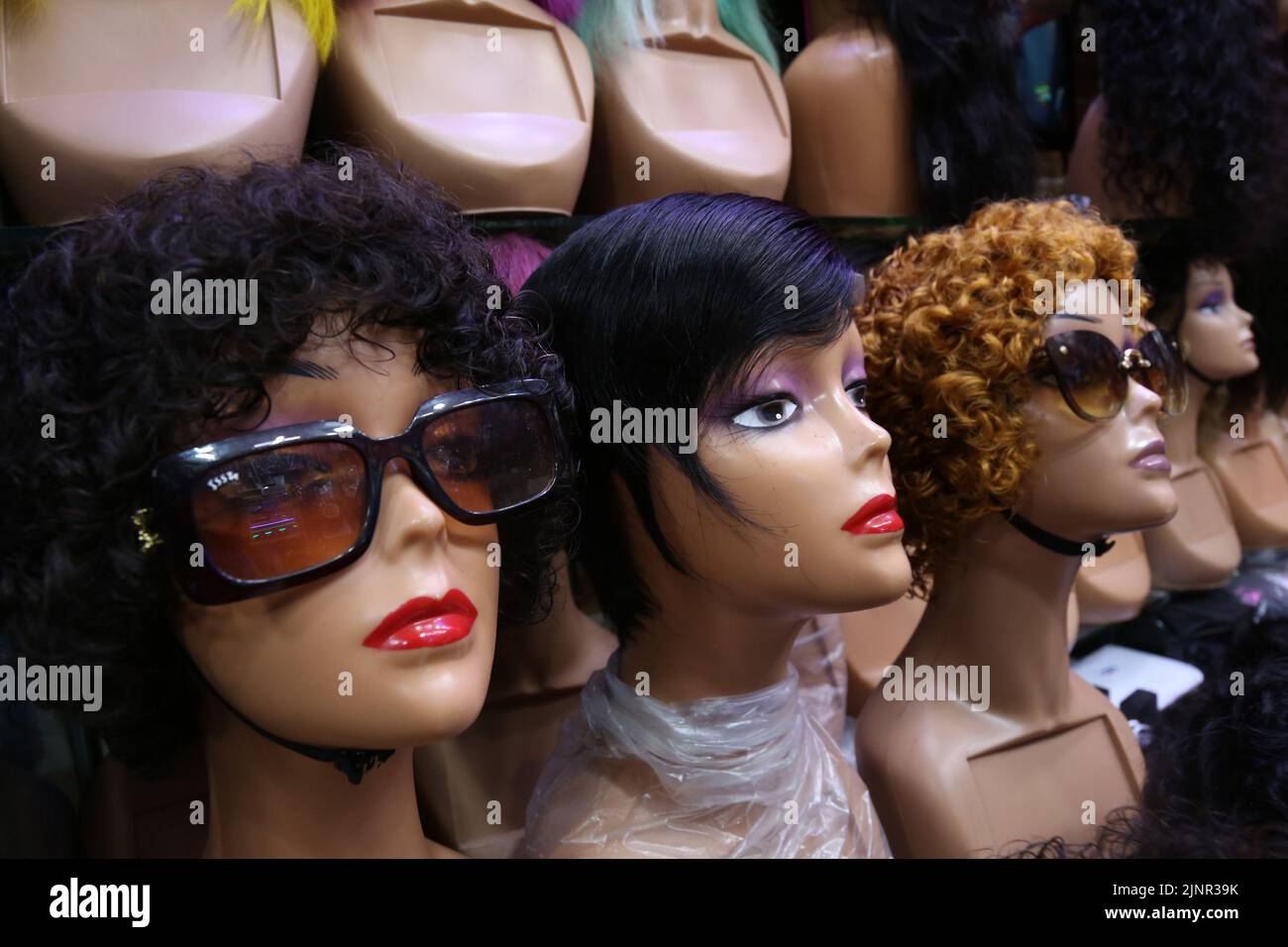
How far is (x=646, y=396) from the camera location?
4.66ft

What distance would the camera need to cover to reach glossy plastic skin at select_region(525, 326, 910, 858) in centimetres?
138

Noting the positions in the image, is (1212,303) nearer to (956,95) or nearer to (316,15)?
(956,95)

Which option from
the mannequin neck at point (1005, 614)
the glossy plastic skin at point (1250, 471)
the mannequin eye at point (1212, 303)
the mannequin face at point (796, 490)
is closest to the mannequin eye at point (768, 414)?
the mannequin face at point (796, 490)

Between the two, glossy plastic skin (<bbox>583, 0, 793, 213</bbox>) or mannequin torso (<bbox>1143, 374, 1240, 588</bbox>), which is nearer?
glossy plastic skin (<bbox>583, 0, 793, 213</bbox>)

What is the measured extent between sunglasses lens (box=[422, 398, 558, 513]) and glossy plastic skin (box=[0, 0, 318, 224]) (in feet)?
1.52

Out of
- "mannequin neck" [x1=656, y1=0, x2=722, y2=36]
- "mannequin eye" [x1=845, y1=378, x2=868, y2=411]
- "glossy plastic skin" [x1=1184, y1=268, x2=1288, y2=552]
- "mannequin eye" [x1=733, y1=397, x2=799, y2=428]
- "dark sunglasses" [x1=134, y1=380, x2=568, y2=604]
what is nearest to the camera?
"dark sunglasses" [x1=134, y1=380, x2=568, y2=604]

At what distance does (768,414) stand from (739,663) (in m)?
0.40

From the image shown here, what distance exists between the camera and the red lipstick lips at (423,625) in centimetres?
110

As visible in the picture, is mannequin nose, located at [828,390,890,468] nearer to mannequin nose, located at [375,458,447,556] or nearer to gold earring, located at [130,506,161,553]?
mannequin nose, located at [375,458,447,556]

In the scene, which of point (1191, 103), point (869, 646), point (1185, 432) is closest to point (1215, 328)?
point (1185, 432)

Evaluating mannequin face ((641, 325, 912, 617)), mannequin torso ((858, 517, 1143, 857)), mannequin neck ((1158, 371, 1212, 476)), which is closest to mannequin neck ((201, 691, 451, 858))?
mannequin face ((641, 325, 912, 617))

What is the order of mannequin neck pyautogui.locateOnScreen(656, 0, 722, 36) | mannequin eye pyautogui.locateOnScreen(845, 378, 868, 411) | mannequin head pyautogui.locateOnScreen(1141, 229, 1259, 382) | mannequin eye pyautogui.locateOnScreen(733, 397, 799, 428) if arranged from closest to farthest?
mannequin eye pyautogui.locateOnScreen(733, 397, 799, 428) < mannequin eye pyautogui.locateOnScreen(845, 378, 868, 411) < mannequin neck pyautogui.locateOnScreen(656, 0, 722, 36) < mannequin head pyautogui.locateOnScreen(1141, 229, 1259, 382)

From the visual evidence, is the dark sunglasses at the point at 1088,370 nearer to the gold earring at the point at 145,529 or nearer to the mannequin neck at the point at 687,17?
the mannequin neck at the point at 687,17
